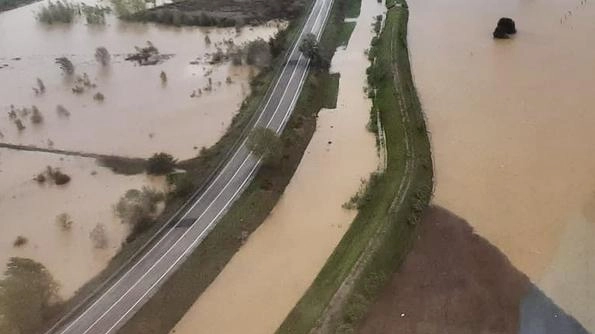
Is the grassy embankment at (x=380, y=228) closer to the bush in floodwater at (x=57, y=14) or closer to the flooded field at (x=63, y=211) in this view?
the flooded field at (x=63, y=211)

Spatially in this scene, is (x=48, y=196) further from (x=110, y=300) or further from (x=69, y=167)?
(x=110, y=300)

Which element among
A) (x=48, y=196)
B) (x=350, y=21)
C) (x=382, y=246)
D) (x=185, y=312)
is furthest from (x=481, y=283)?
(x=350, y=21)

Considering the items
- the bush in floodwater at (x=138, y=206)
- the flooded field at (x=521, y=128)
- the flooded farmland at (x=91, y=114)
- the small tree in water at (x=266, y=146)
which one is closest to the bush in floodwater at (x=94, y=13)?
the flooded farmland at (x=91, y=114)

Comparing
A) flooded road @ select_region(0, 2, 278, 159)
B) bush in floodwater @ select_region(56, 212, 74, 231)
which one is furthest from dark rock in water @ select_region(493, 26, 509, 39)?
bush in floodwater @ select_region(56, 212, 74, 231)

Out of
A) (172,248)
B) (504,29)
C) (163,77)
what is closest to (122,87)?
(163,77)

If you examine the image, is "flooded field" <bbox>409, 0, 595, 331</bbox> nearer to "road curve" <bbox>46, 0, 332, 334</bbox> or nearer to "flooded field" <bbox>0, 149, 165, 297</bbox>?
"road curve" <bbox>46, 0, 332, 334</bbox>

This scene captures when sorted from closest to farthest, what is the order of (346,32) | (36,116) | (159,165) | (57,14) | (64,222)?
1. (64,222)
2. (159,165)
3. (36,116)
4. (346,32)
5. (57,14)

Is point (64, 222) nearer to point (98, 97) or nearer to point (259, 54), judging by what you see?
point (98, 97)
